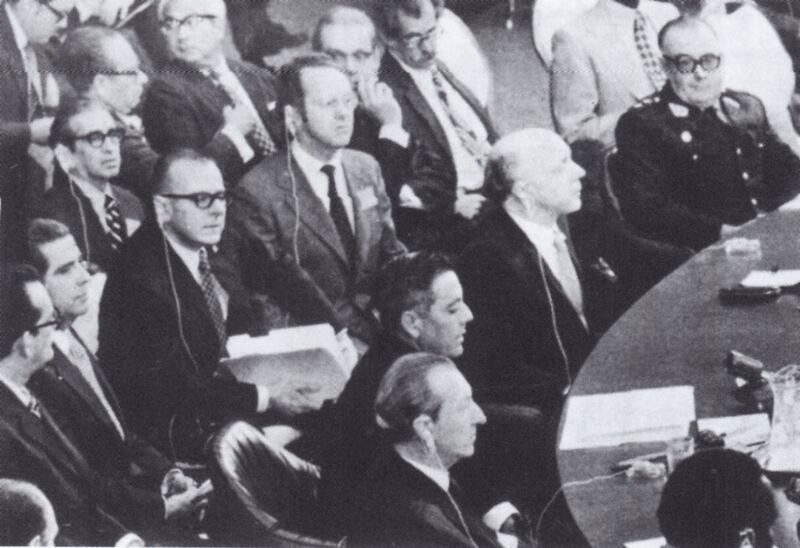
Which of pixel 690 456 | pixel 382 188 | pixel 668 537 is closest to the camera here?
pixel 668 537

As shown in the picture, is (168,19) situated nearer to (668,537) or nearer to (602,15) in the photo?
(602,15)

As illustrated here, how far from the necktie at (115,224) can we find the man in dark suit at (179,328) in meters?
0.04

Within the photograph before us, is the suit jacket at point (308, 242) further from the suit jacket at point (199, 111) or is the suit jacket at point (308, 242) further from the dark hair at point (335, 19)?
the dark hair at point (335, 19)

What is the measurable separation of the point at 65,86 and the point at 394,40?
4.09ft

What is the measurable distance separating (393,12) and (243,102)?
2.15 feet

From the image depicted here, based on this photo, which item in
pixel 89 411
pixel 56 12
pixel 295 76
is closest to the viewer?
pixel 89 411

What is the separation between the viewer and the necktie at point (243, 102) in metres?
4.52

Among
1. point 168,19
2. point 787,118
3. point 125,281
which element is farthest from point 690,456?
point 168,19

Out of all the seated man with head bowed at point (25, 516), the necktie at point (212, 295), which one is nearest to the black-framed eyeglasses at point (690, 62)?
the necktie at point (212, 295)

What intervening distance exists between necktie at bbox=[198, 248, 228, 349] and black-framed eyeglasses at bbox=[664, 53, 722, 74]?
187 cm

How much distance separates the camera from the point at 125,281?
4449mm

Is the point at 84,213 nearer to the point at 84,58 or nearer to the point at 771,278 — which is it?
the point at 84,58

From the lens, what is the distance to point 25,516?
4.41 meters

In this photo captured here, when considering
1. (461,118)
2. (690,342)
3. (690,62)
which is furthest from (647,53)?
(690,342)
